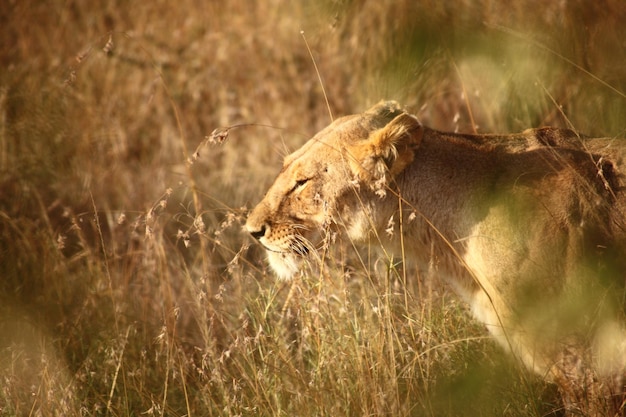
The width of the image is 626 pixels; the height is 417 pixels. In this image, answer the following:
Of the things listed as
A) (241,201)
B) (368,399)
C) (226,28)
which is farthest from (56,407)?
(226,28)

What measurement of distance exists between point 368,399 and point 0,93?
469 centimetres

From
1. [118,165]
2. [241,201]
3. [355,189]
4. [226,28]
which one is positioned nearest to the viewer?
[355,189]

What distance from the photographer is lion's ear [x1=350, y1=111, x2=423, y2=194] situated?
10.7 ft

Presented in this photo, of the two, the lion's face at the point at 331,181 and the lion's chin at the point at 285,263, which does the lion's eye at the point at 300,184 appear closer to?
the lion's face at the point at 331,181

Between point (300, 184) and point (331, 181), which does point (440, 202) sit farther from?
point (300, 184)

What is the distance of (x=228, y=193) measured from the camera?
Answer: 256 inches

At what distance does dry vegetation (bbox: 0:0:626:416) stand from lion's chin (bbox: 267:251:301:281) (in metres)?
0.13

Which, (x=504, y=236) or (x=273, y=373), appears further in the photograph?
(x=273, y=373)

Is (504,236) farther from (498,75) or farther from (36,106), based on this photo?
(36,106)

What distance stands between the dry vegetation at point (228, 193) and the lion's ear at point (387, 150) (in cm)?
20

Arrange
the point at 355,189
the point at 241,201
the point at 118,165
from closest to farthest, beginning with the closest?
the point at 355,189 → the point at 241,201 → the point at 118,165

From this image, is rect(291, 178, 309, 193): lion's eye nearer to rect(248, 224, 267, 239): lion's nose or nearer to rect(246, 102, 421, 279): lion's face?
rect(246, 102, 421, 279): lion's face

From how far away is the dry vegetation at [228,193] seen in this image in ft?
7.63

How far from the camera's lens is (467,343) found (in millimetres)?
3420
